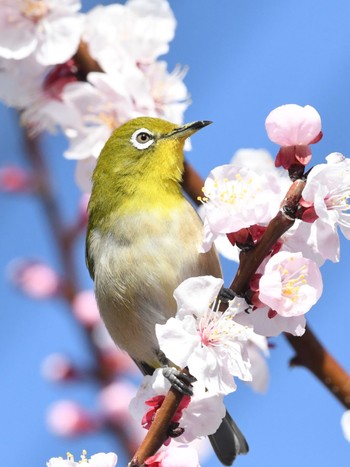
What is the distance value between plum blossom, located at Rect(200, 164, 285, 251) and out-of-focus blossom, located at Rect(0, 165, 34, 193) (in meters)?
2.40

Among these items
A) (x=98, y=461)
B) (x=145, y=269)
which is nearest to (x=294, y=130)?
(x=98, y=461)

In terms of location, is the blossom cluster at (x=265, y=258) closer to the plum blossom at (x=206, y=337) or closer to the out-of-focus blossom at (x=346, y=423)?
the plum blossom at (x=206, y=337)

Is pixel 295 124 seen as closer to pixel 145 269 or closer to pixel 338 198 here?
pixel 338 198

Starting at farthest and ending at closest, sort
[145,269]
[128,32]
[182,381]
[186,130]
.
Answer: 1. [128,32]
2. [186,130]
3. [145,269]
4. [182,381]

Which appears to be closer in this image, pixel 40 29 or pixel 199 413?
pixel 199 413

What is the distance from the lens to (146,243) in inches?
122

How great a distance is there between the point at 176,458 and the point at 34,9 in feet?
7.11

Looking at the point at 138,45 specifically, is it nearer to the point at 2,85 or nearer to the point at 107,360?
the point at 2,85

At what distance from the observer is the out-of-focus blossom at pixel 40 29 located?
3.35 meters

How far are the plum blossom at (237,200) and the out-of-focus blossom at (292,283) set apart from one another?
13 centimetres

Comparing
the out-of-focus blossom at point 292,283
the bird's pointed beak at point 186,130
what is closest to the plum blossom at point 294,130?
the out-of-focus blossom at point 292,283

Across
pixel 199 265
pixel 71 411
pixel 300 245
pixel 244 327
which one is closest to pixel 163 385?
pixel 244 327

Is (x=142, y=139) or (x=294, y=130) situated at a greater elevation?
(x=294, y=130)

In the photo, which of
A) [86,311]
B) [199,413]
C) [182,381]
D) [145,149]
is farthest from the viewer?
[86,311]
